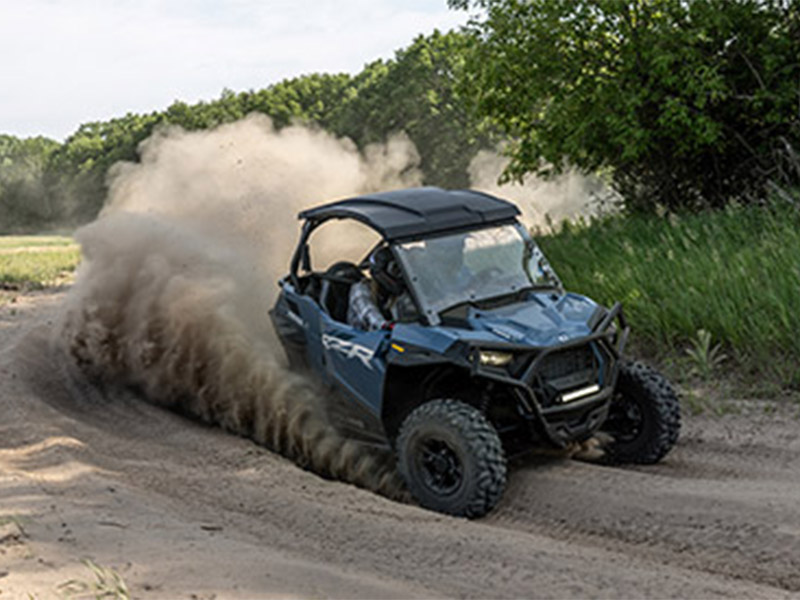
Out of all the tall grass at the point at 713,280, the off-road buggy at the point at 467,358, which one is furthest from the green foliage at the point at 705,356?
the off-road buggy at the point at 467,358

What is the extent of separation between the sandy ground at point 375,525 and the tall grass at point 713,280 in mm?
1333

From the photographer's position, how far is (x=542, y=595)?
484 cm

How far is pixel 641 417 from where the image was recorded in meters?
7.55

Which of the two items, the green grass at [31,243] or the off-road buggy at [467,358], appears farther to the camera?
the green grass at [31,243]

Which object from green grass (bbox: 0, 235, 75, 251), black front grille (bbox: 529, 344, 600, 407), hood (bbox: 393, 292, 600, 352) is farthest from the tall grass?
green grass (bbox: 0, 235, 75, 251)

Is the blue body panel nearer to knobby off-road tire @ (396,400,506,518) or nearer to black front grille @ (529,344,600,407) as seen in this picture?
black front grille @ (529,344,600,407)

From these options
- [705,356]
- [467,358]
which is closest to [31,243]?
[705,356]

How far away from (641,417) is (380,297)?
2265 millimetres

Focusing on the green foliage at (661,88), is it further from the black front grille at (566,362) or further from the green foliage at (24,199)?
the green foliage at (24,199)

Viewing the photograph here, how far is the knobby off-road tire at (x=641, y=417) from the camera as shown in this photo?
744cm

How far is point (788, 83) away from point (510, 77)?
5362mm

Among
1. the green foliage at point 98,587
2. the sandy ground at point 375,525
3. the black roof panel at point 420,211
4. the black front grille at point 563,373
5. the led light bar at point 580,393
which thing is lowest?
the sandy ground at point 375,525

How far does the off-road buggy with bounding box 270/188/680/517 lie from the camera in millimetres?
6648

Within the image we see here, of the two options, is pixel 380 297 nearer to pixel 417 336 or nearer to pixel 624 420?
pixel 417 336
